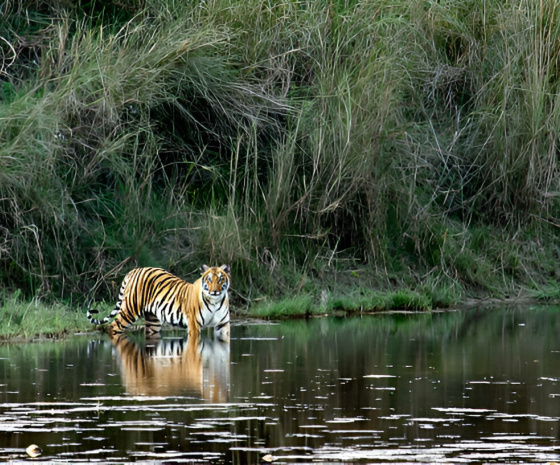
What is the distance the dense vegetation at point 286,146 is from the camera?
570 inches

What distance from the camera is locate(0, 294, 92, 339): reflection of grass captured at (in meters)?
12.2

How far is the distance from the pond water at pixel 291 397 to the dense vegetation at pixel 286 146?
178cm

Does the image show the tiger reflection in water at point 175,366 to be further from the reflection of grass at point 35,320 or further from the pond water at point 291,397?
the reflection of grass at point 35,320

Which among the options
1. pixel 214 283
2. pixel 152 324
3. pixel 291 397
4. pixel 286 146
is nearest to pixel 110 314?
pixel 152 324

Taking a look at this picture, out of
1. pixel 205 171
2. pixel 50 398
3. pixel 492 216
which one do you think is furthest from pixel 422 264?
pixel 50 398

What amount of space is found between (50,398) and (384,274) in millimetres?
Answer: 7509

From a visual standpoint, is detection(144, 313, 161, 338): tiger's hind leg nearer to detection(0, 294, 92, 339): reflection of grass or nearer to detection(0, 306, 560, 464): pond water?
detection(0, 306, 560, 464): pond water

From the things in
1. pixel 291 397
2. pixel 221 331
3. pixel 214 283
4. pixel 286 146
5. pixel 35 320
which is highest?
pixel 286 146

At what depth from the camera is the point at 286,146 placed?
15422 millimetres

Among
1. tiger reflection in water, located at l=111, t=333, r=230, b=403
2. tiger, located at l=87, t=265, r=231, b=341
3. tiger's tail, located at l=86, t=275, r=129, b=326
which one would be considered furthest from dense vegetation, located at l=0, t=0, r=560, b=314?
tiger reflection in water, located at l=111, t=333, r=230, b=403

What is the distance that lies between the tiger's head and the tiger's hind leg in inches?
31.5

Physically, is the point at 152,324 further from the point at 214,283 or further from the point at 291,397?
the point at 291,397

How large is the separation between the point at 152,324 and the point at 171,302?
38 cm

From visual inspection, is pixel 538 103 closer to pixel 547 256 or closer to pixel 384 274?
pixel 547 256
